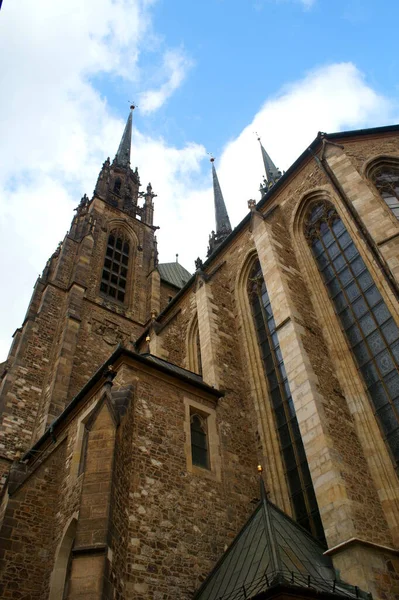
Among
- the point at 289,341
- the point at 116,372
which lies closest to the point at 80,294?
the point at 116,372

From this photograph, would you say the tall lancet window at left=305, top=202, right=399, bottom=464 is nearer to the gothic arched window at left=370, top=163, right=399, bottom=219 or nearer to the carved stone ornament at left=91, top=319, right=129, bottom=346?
the gothic arched window at left=370, top=163, right=399, bottom=219

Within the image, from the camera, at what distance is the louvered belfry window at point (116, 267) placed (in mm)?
25328

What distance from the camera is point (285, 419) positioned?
10977 millimetres

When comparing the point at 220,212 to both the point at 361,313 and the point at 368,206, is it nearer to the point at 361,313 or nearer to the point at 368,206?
the point at 368,206

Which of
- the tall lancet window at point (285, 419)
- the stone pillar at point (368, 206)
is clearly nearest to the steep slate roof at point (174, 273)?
the tall lancet window at point (285, 419)


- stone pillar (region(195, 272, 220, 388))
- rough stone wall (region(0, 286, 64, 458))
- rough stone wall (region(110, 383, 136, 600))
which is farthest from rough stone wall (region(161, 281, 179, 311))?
rough stone wall (region(110, 383, 136, 600))

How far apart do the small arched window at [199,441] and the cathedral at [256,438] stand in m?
0.04

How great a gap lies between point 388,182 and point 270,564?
924 cm

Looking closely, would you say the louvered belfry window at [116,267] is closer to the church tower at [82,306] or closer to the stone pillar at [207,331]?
the church tower at [82,306]

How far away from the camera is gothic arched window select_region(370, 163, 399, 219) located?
469 inches

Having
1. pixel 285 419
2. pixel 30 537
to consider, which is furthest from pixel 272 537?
pixel 30 537

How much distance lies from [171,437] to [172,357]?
21.7 ft

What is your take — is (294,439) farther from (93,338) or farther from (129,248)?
(129,248)

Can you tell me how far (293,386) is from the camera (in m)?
9.48
